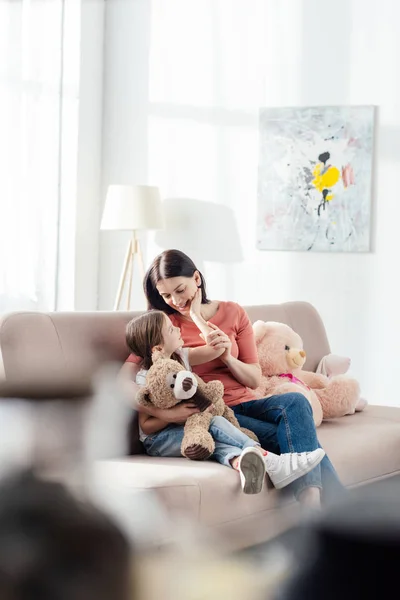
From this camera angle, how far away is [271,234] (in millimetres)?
4535

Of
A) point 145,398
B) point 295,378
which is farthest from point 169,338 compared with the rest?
point 295,378

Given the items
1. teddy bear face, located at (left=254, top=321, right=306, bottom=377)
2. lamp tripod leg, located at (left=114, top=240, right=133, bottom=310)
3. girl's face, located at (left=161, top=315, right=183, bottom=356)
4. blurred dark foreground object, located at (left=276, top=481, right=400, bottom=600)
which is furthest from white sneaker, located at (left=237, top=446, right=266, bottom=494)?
lamp tripod leg, located at (left=114, top=240, right=133, bottom=310)

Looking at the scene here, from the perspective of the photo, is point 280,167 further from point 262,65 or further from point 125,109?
point 125,109

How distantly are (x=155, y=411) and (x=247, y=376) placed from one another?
40 centimetres

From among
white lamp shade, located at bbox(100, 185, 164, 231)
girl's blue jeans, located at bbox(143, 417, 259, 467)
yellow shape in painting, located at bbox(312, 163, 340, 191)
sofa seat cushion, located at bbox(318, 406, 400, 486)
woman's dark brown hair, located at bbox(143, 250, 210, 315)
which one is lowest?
sofa seat cushion, located at bbox(318, 406, 400, 486)

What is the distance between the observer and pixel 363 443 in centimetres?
258

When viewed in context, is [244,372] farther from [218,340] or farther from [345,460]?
[345,460]

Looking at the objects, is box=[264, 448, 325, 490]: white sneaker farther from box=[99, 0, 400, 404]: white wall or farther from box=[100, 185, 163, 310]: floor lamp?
box=[100, 185, 163, 310]: floor lamp

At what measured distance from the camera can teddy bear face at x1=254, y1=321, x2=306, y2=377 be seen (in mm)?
2787

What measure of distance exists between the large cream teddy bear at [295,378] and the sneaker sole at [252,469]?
65 centimetres

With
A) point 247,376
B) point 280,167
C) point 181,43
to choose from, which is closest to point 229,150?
point 280,167

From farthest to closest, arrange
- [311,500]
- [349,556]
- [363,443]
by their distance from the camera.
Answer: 1. [363,443]
2. [311,500]
3. [349,556]

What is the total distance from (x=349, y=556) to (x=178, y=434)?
2.00 m

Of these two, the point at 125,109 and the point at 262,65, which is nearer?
the point at 262,65
